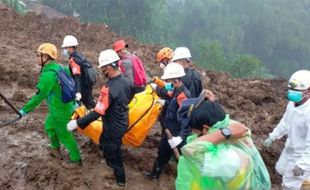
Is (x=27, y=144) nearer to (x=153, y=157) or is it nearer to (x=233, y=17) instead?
(x=153, y=157)

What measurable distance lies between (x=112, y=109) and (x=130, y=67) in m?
1.45

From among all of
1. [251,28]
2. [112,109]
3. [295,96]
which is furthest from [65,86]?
[251,28]

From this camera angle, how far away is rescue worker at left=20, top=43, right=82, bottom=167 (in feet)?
17.6

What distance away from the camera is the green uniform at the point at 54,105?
5371 millimetres

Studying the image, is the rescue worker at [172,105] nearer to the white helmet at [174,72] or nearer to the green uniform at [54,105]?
the white helmet at [174,72]

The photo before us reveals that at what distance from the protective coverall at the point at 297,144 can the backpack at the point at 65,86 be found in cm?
262

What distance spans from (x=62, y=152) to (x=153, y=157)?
136cm

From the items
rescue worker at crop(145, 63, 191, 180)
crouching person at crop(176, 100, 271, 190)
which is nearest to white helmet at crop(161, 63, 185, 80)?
rescue worker at crop(145, 63, 191, 180)

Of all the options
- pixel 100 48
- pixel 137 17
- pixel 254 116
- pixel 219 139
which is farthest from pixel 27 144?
pixel 137 17

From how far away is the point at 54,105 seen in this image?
559 cm

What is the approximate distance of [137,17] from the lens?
46406 millimetres

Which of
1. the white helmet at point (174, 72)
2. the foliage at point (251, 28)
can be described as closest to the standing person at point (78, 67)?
the white helmet at point (174, 72)

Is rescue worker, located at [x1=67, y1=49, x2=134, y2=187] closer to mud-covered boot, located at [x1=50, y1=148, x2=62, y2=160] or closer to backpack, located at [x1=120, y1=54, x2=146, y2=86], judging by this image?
mud-covered boot, located at [x1=50, y1=148, x2=62, y2=160]

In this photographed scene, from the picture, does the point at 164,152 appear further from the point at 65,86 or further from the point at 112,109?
the point at 65,86
